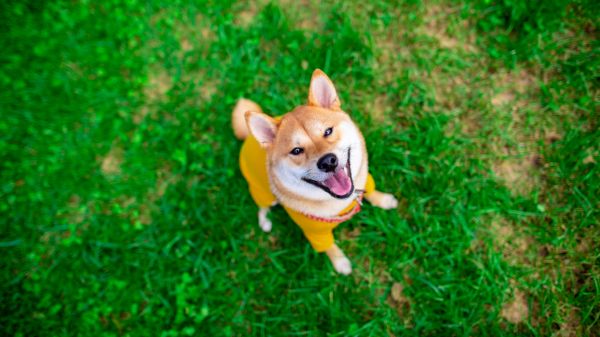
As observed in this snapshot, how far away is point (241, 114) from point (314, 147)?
1.08m

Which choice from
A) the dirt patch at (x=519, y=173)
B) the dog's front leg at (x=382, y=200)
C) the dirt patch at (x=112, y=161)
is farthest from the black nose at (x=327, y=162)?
the dirt patch at (x=112, y=161)

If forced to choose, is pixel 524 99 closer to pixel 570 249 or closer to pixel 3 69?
pixel 570 249

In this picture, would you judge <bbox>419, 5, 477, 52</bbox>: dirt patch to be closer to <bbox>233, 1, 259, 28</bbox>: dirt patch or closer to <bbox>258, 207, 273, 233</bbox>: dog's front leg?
<bbox>233, 1, 259, 28</bbox>: dirt patch

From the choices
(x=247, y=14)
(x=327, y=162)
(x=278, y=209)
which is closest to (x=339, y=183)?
(x=327, y=162)

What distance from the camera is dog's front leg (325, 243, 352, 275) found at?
2656mm

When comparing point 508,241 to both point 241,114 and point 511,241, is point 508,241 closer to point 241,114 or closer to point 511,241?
point 511,241

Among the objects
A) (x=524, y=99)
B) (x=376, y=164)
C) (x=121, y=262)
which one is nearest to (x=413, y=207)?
(x=376, y=164)

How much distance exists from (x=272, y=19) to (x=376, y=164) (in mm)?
1671

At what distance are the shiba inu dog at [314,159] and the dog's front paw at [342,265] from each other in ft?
1.08

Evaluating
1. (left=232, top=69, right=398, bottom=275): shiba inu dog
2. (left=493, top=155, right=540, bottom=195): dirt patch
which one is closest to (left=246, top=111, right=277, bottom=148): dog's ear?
(left=232, top=69, right=398, bottom=275): shiba inu dog

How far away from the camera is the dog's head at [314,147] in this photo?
1.93 m

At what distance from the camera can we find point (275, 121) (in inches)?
83.0

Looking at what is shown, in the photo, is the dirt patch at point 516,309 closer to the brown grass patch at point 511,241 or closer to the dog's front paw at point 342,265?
the brown grass patch at point 511,241

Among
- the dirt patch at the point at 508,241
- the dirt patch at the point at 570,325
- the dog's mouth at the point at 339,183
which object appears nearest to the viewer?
the dog's mouth at the point at 339,183
